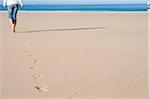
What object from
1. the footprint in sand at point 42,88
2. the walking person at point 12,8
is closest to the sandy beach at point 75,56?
the footprint in sand at point 42,88

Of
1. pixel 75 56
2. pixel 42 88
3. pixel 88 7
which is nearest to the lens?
pixel 42 88

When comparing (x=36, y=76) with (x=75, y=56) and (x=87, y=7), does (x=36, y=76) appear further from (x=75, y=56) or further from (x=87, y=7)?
(x=87, y=7)

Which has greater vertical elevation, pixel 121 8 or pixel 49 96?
pixel 121 8

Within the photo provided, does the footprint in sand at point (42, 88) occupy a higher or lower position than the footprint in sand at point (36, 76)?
lower

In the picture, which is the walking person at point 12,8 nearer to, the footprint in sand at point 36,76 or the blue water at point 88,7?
the blue water at point 88,7

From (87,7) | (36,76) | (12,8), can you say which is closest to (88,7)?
(87,7)

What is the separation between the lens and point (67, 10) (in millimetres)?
7230

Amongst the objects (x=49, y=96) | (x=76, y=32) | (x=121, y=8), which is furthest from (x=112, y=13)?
(x=49, y=96)

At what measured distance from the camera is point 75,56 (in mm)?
5488

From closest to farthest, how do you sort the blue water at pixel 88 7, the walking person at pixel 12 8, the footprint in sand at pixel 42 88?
the footprint in sand at pixel 42 88 < the walking person at pixel 12 8 < the blue water at pixel 88 7

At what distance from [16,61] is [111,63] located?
1.06 meters

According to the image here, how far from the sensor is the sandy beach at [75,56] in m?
4.80

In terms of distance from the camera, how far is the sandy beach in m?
4.80

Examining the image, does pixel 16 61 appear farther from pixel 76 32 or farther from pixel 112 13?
pixel 112 13
